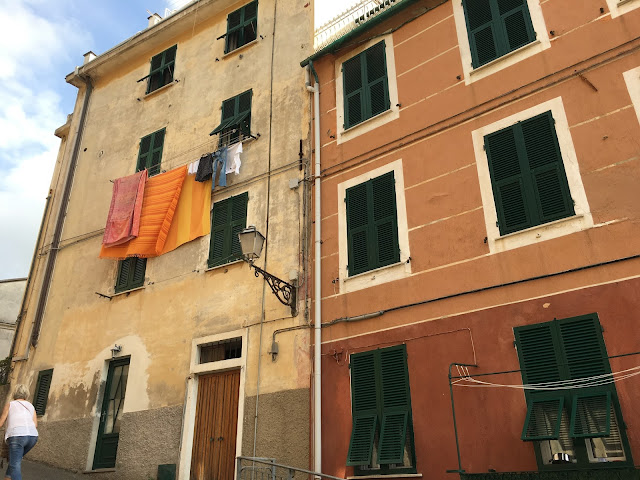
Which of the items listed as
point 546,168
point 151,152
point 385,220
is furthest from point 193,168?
point 546,168

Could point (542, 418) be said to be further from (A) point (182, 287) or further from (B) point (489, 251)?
(A) point (182, 287)

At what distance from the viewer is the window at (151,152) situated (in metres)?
15.3

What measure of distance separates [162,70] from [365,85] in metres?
7.63

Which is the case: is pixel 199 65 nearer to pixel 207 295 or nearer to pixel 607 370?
pixel 207 295

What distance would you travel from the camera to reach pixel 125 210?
47.4 feet

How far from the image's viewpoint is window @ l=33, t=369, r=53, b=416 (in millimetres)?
13844

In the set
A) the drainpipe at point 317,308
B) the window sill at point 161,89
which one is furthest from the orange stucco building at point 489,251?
the window sill at point 161,89

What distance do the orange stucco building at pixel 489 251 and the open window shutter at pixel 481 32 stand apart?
0.09 feet

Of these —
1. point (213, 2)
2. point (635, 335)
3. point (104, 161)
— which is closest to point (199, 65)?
point (213, 2)

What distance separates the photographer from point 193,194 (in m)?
13.7

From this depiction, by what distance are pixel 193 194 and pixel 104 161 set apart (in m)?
4.51

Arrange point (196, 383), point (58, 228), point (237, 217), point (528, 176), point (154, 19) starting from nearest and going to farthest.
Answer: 1. point (528, 176)
2. point (196, 383)
3. point (237, 217)
4. point (58, 228)
5. point (154, 19)

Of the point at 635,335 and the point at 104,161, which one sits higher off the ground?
the point at 104,161

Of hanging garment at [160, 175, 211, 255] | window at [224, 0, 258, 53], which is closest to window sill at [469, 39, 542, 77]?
hanging garment at [160, 175, 211, 255]
